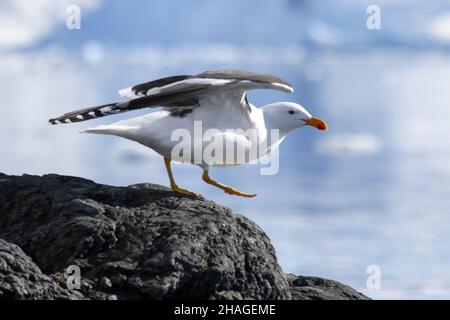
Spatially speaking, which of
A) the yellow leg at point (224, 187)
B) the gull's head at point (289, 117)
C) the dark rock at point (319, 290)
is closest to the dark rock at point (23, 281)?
the dark rock at point (319, 290)

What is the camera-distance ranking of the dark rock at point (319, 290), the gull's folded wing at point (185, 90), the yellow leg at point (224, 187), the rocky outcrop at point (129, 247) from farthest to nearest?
the yellow leg at point (224, 187) → the gull's folded wing at point (185, 90) → the dark rock at point (319, 290) → the rocky outcrop at point (129, 247)

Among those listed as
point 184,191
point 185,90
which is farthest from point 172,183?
point 185,90

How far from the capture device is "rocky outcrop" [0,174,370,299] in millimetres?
7738

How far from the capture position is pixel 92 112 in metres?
9.68

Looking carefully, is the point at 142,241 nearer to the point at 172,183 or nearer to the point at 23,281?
Result: the point at 23,281

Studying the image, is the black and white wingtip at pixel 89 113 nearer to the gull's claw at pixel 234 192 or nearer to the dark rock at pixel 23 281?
the gull's claw at pixel 234 192

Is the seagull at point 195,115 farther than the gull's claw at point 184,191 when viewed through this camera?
No

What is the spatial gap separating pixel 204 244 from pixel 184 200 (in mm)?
1192

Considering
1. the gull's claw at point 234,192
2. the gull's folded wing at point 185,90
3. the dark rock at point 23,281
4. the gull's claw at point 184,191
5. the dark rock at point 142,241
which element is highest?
the gull's folded wing at point 185,90

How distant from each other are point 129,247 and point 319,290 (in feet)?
9.04

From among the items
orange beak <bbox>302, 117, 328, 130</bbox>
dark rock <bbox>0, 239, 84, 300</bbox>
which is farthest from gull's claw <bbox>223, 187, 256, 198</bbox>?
dark rock <bbox>0, 239, 84, 300</bbox>

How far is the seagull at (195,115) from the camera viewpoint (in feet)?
32.2
